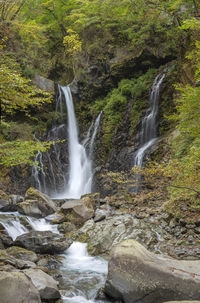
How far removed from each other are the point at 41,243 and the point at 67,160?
10455 mm

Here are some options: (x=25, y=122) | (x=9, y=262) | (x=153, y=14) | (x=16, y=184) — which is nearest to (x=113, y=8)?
(x=153, y=14)

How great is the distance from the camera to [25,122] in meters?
17.0

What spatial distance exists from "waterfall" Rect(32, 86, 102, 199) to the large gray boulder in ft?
34.0

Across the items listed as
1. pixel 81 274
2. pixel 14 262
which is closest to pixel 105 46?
pixel 81 274

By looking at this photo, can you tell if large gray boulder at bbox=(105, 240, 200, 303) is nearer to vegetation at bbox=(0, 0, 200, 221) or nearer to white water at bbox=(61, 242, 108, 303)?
white water at bbox=(61, 242, 108, 303)

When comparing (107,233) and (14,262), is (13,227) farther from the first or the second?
(107,233)

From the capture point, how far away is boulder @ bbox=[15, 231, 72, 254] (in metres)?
6.41

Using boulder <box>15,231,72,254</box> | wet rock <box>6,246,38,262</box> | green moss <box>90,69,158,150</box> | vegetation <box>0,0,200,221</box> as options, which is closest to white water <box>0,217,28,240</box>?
boulder <box>15,231,72,254</box>

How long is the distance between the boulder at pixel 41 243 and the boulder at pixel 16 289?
3.04m

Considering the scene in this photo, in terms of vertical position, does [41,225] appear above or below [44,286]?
below

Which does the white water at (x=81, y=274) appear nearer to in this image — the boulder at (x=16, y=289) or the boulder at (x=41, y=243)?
the boulder at (x=41, y=243)

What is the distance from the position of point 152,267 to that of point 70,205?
6.09 m

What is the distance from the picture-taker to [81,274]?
18.6 feet

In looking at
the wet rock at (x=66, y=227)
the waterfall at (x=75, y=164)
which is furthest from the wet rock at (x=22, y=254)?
the waterfall at (x=75, y=164)
